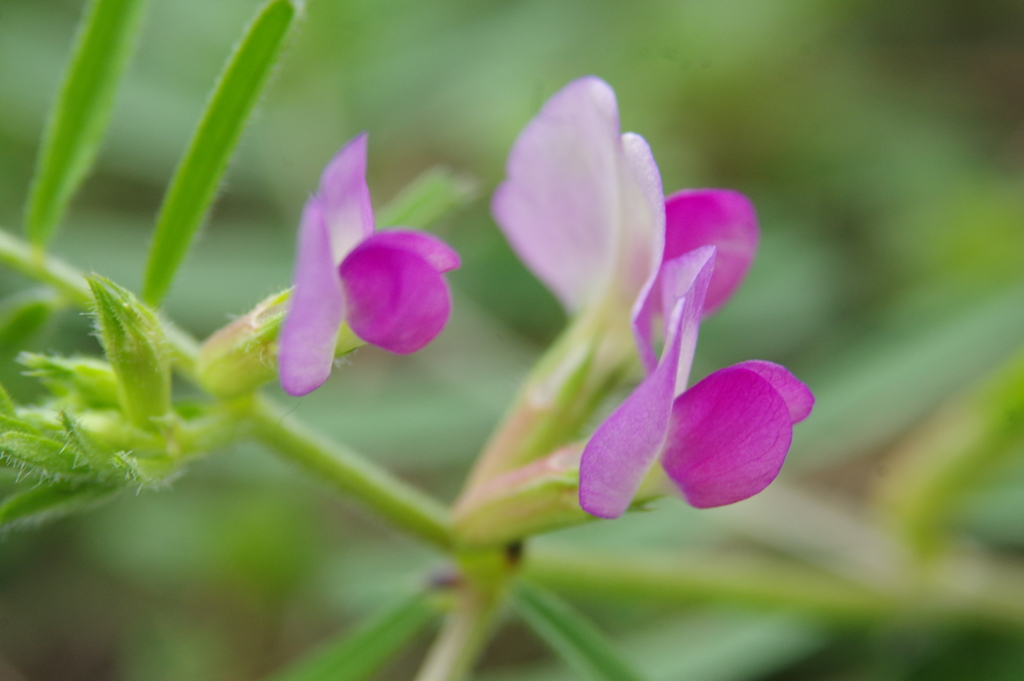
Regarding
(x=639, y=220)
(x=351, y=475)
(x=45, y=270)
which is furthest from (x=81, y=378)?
(x=639, y=220)

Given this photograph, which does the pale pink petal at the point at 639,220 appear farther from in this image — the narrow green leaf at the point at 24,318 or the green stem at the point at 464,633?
the narrow green leaf at the point at 24,318

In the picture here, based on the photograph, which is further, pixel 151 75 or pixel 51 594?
pixel 151 75

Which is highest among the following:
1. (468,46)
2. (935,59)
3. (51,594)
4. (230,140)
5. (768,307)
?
(935,59)

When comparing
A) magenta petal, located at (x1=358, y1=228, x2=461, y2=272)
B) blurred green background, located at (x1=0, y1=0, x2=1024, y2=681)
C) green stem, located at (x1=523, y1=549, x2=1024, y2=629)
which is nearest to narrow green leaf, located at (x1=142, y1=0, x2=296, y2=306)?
magenta petal, located at (x1=358, y1=228, x2=461, y2=272)

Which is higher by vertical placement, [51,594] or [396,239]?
[396,239]

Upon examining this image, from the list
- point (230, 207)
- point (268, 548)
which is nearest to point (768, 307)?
point (268, 548)

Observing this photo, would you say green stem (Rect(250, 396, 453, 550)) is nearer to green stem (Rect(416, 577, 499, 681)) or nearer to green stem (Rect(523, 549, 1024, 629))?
green stem (Rect(416, 577, 499, 681))

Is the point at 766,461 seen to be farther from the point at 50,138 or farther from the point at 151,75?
→ the point at 151,75

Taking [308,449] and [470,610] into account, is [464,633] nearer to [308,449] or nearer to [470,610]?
[470,610]
